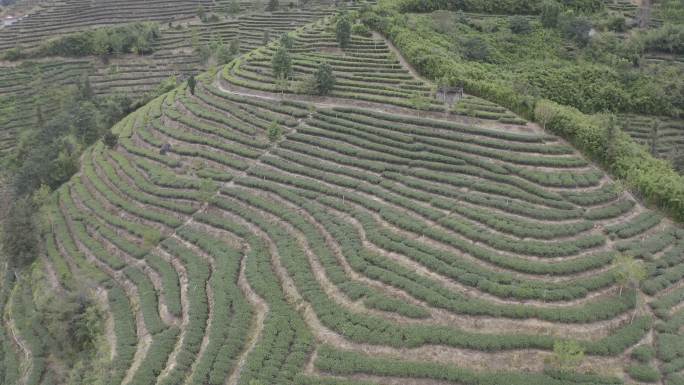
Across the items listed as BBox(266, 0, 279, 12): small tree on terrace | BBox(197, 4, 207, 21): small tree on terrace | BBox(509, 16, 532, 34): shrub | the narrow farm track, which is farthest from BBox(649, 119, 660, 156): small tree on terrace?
BBox(197, 4, 207, 21): small tree on terrace

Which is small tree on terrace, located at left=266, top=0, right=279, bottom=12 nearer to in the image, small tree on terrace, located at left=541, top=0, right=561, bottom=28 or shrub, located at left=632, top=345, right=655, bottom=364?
small tree on terrace, located at left=541, top=0, right=561, bottom=28

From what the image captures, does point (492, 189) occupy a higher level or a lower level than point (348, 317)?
higher

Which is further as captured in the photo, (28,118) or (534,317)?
(28,118)

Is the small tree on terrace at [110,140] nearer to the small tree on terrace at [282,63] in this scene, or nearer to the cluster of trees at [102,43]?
the small tree on terrace at [282,63]

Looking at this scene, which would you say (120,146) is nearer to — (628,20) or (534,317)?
(534,317)

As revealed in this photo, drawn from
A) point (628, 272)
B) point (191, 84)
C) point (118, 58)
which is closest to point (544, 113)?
point (628, 272)

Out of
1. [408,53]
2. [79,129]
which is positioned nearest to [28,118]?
[79,129]
